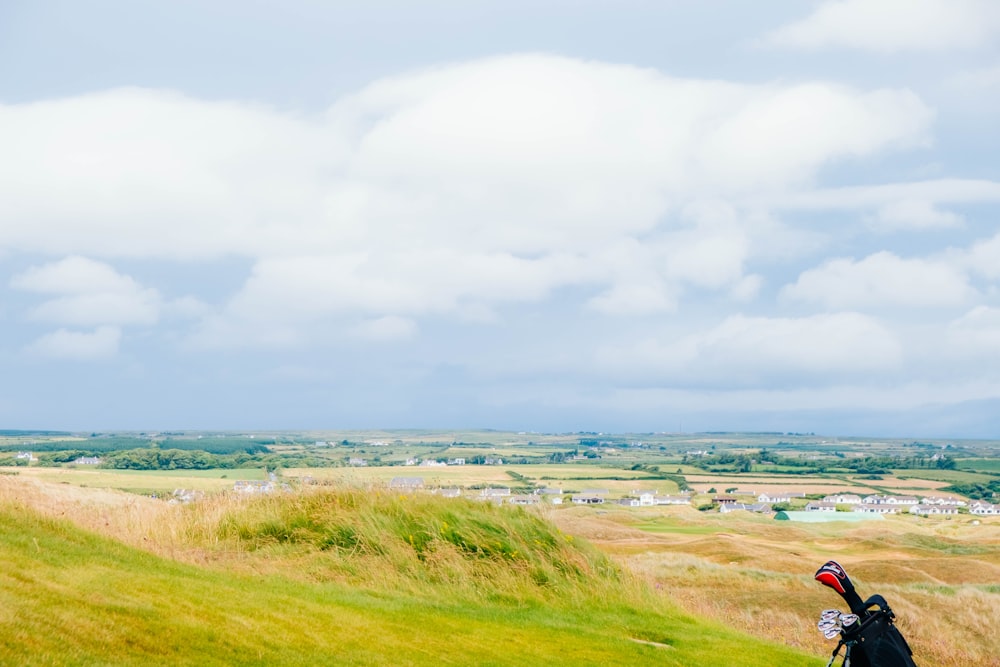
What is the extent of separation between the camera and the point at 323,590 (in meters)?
15.0

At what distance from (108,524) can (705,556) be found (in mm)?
35986

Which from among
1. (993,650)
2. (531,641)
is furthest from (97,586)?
(993,650)

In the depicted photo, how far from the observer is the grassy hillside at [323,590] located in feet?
30.6

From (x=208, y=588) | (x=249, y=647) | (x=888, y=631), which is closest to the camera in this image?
(x=888, y=631)

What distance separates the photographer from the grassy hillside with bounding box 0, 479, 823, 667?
933 centimetres

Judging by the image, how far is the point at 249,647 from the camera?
9859 millimetres

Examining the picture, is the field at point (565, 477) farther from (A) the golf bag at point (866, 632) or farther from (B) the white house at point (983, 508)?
(A) the golf bag at point (866, 632)

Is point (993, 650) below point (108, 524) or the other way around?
below

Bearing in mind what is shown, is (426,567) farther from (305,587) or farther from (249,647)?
(249,647)

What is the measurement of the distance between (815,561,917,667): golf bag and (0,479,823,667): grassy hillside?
5669mm

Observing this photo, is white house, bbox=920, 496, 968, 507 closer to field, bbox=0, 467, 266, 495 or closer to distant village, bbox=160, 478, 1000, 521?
distant village, bbox=160, 478, 1000, 521

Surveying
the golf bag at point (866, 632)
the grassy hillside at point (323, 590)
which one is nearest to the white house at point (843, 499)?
the grassy hillside at point (323, 590)

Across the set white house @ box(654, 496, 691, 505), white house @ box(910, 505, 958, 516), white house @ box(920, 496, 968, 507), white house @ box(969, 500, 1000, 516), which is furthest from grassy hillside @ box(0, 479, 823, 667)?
white house @ box(920, 496, 968, 507)

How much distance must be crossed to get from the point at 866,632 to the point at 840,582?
423 mm
